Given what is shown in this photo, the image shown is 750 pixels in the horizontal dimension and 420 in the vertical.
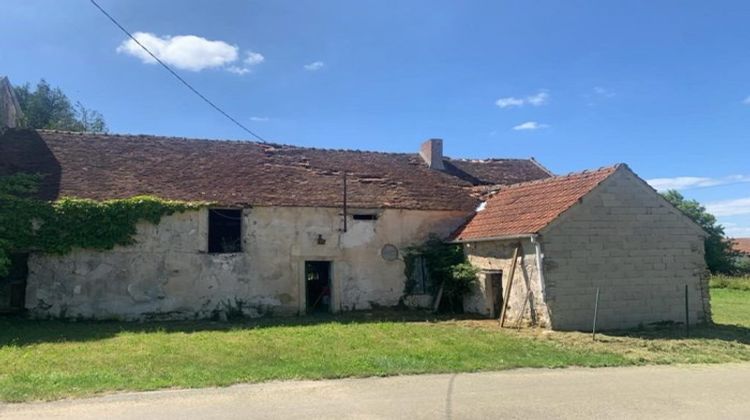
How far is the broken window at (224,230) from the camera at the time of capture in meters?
18.8

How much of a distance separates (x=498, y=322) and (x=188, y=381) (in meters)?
10.5

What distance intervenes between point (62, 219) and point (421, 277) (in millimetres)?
11393

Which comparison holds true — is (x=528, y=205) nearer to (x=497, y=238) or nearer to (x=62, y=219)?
(x=497, y=238)

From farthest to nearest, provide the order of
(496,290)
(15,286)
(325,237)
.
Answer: (325,237), (496,290), (15,286)

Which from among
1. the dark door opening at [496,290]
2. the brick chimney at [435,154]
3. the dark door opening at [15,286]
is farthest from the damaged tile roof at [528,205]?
the dark door opening at [15,286]

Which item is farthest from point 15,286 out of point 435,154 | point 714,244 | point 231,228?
point 714,244

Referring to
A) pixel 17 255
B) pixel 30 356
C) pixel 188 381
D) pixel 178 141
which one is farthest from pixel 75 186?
pixel 188 381

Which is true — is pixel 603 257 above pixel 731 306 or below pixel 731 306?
above

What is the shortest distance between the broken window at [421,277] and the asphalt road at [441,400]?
1074 centimetres

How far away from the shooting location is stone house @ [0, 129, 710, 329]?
1616 cm

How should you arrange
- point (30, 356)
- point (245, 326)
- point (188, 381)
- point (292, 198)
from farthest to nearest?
point (292, 198), point (245, 326), point (30, 356), point (188, 381)

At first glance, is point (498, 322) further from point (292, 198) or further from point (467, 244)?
point (292, 198)

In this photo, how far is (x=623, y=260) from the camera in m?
16.3

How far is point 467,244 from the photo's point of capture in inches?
775
